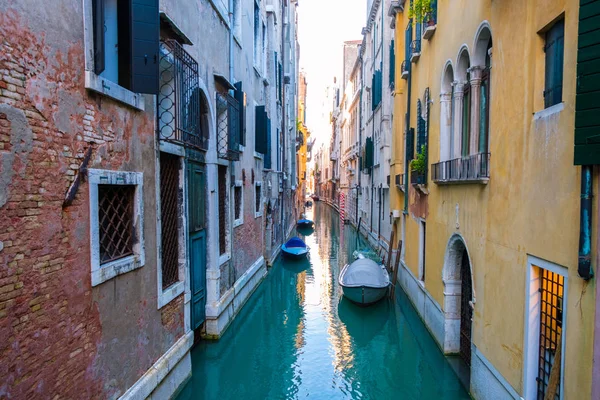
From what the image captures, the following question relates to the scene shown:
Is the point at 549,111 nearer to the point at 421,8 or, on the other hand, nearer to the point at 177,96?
the point at 177,96

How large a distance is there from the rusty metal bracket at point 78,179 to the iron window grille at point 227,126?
15.5ft

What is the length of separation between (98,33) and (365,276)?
8701 mm

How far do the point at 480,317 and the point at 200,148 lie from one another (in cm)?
487

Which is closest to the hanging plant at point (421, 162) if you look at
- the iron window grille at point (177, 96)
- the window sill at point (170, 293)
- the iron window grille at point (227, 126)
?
the iron window grille at point (227, 126)

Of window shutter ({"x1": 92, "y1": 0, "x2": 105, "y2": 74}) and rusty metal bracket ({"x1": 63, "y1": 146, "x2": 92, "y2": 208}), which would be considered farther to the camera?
window shutter ({"x1": 92, "y1": 0, "x2": 105, "y2": 74})

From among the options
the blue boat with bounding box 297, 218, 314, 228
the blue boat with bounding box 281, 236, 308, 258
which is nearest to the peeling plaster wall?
the blue boat with bounding box 281, 236, 308, 258

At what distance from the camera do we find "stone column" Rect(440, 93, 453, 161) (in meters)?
7.91

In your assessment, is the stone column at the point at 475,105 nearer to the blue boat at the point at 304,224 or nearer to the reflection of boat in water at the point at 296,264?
the reflection of boat in water at the point at 296,264

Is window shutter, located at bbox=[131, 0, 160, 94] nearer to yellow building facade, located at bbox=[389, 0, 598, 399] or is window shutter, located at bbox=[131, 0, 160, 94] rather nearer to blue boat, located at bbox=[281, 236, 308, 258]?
yellow building facade, located at bbox=[389, 0, 598, 399]

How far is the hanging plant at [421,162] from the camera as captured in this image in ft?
29.9

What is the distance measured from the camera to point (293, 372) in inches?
290

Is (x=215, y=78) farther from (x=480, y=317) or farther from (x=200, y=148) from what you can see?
(x=480, y=317)

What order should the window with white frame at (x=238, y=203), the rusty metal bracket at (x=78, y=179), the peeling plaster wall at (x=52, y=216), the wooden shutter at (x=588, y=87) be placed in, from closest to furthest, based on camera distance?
1. the peeling plaster wall at (x=52, y=216)
2. the wooden shutter at (x=588, y=87)
3. the rusty metal bracket at (x=78, y=179)
4. the window with white frame at (x=238, y=203)

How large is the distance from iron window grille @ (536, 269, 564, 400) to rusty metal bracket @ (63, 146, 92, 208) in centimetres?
427
